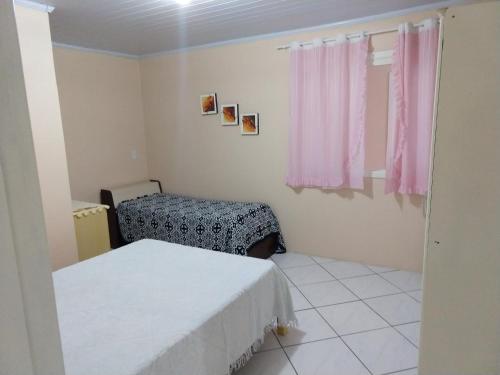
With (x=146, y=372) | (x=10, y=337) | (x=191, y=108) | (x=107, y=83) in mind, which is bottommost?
(x=146, y=372)

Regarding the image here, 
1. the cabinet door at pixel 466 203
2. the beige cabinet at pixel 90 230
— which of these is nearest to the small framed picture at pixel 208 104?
the beige cabinet at pixel 90 230

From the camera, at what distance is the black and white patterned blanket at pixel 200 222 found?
3.34 meters

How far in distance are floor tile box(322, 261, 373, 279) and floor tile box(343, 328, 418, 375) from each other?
2.95 feet

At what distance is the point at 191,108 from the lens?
4.27 m

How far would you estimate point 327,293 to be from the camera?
2914 mm

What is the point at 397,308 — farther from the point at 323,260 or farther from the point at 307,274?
the point at 323,260

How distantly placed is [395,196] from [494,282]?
2.43 metres

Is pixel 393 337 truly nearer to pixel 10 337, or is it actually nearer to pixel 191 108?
pixel 10 337

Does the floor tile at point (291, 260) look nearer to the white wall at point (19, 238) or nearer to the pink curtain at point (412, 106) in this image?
the pink curtain at point (412, 106)

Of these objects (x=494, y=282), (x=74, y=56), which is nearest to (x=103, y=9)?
(x=74, y=56)

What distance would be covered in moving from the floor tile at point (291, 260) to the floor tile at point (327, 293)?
488mm

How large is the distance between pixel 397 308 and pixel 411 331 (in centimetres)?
31

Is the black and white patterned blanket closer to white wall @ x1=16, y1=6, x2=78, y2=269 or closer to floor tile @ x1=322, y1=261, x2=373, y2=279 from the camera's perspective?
floor tile @ x1=322, y1=261, x2=373, y2=279

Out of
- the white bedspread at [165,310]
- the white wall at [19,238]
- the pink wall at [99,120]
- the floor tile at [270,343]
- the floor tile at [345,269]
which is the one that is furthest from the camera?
the pink wall at [99,120]
